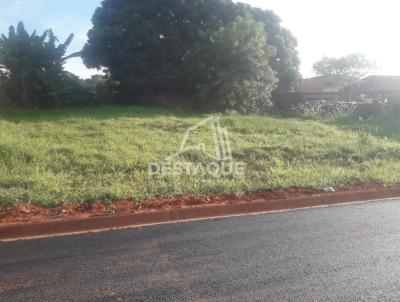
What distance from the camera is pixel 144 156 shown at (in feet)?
25.7

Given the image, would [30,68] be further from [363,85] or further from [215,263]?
[363,85]

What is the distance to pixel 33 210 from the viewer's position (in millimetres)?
5199

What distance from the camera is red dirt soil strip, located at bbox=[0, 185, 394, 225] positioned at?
498 cm

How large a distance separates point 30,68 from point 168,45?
19.2 ft

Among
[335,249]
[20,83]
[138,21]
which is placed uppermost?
[138,21]

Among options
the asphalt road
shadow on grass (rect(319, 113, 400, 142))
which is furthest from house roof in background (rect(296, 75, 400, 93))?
the asphalt road

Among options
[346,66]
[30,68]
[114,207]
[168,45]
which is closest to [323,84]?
[346,66]

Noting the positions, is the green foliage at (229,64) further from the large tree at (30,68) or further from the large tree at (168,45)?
the large tree at (30,68)

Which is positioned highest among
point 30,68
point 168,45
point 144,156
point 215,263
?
point 168,45

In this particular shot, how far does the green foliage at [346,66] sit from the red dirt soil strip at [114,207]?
44401 mm

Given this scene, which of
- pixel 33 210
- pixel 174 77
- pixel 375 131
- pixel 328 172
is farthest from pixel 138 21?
pixel 33 210

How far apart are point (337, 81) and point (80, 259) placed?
151 feet

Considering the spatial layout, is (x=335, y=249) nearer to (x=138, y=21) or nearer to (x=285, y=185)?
(x=285, y=185)

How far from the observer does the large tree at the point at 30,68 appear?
1485cm
